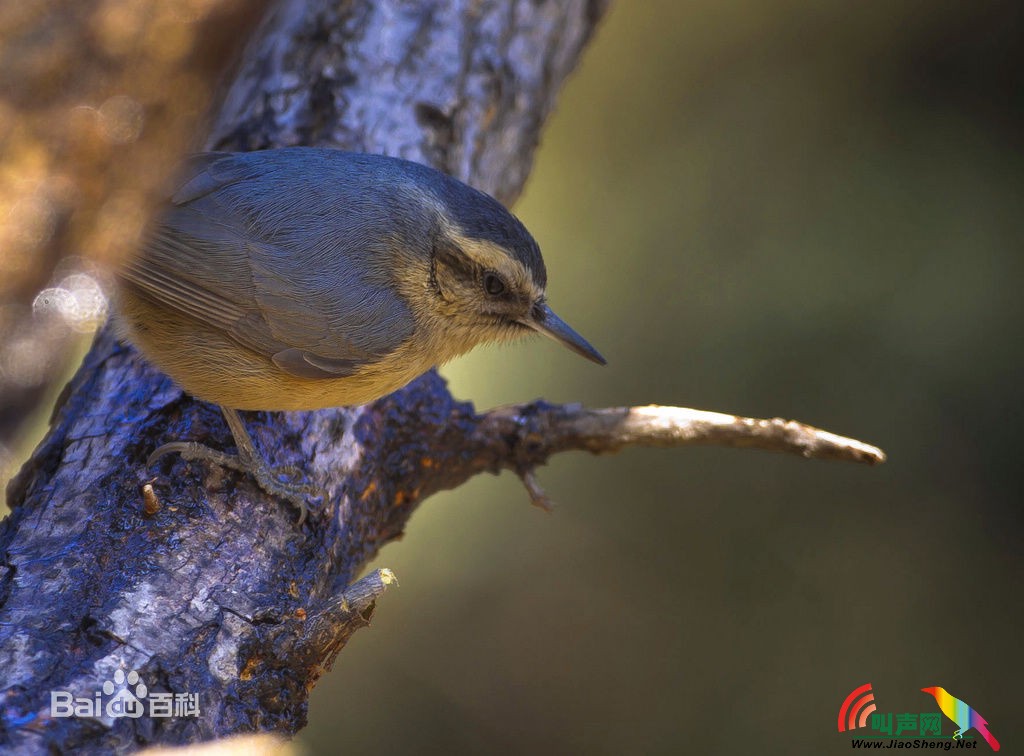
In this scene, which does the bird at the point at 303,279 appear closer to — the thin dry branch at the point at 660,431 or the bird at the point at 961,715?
the thin dry branch at the point at 660,431

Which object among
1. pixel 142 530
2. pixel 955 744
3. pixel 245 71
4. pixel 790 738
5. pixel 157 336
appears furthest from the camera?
pixel 790 738

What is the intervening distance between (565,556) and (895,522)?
161 centimetres

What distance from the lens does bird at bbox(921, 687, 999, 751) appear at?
13.0 ft

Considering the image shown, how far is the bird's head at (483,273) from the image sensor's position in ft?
8.99

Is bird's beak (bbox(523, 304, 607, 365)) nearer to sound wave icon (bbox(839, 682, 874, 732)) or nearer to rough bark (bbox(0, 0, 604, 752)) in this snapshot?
rough bark (bbox(0, 0, 604, 752))

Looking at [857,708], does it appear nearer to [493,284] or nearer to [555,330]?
[555,330]

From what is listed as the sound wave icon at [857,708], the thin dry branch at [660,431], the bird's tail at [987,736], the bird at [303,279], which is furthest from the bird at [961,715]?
the bird at [303,279]

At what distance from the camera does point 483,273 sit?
9.18 feet

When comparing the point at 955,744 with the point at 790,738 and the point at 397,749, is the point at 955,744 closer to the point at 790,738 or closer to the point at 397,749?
the point at 790,738

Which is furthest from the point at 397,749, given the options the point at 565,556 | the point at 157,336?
the point at 157,336

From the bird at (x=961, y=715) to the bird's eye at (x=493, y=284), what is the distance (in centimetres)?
275

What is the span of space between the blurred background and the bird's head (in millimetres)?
2170

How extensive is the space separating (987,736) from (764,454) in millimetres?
1559

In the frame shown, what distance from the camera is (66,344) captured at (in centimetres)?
459
